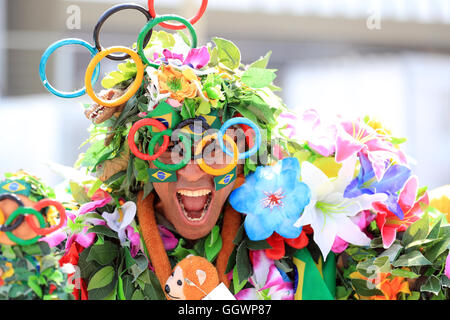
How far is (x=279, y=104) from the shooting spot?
1.37 m

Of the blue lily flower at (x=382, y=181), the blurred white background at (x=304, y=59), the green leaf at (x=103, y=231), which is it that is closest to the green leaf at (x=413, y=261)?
the blue lily flower at (x=382, y=181)

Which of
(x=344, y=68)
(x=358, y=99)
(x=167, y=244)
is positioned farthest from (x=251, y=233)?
(x=344, y=68)

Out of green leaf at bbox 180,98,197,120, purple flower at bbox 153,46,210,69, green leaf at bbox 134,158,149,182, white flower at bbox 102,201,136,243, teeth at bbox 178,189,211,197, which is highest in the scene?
purple flower at bbox 153,46,210,69

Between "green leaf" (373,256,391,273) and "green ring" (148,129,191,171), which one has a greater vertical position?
"green ring" (148,129,191,171)

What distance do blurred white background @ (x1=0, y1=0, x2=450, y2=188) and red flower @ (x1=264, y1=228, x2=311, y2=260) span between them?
2355mm

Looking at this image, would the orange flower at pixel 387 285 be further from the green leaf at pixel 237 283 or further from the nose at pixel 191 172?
the nose at pixel 191 172

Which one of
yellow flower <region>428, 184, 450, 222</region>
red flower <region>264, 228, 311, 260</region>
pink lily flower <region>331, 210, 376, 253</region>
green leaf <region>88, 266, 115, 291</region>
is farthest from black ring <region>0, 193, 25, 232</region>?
yellow flower <region>428, 184, 450, 222</region>

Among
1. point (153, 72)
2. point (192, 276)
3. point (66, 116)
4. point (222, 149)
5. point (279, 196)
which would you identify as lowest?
point (66, 116)

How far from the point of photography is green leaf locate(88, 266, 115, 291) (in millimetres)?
1259

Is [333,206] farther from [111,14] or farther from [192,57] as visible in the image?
[111,14]

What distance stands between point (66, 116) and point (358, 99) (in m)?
2.23

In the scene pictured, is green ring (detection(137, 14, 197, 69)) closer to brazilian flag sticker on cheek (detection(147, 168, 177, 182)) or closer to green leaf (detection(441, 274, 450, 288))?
brazilian flag sticker on cheek (detection(147, 168, 177, 182))

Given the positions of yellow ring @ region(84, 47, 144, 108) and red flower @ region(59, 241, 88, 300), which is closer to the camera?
yellow ring @ region(84, 47, 144, 108)
